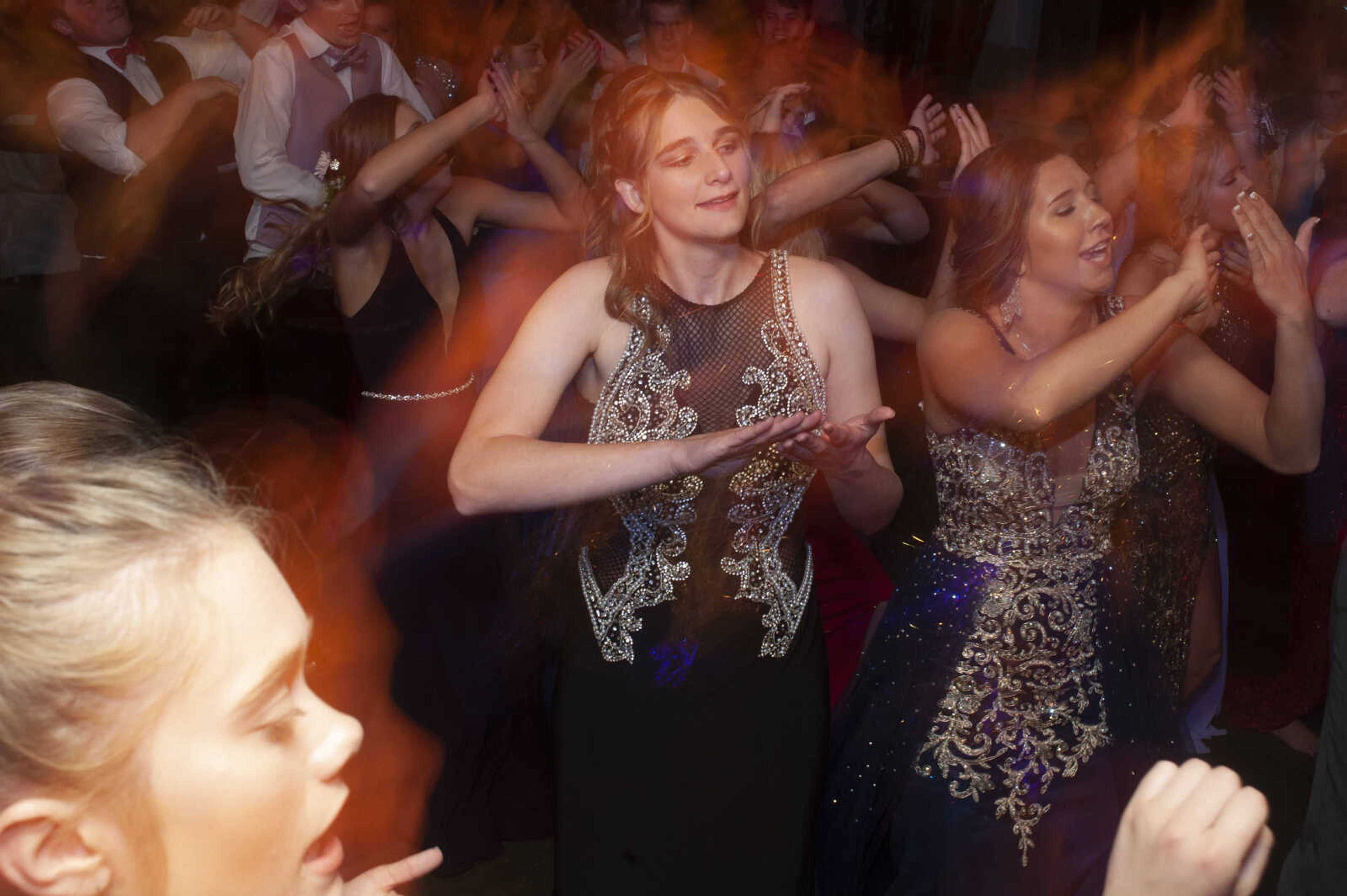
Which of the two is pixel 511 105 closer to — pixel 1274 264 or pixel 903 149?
pixel 903 149

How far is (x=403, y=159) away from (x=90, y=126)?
1536 millimetres

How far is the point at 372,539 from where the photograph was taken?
3250 mm

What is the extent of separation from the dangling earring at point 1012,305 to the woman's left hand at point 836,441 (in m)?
0.66

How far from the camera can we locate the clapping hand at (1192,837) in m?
0.79

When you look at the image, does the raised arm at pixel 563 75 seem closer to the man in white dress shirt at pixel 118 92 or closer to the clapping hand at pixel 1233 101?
the man in white dress shirt at pixel 118 92

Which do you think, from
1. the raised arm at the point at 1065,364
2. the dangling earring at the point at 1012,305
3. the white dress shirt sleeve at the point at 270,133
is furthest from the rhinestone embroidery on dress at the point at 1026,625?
the white dress shirt sleeve at the point at 270,133

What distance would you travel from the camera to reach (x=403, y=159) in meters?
3.07

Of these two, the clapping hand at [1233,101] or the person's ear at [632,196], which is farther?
the clapping hand at [1233,101]

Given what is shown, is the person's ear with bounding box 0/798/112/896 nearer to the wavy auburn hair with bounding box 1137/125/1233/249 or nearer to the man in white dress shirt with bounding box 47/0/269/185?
the wavy auburn hair with bounding box 1137/125/1233/249

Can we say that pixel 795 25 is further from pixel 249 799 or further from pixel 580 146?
pixel 249 799

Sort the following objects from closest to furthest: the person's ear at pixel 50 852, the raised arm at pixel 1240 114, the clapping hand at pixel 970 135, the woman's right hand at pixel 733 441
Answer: the person's ear at pixel 50 852
the woman's right hand at pixel 733 441
the clapping hand at pixel 970 135
the raised arm at pixel 1240 114

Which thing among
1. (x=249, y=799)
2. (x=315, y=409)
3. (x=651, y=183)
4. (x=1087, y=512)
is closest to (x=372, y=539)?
(x=315, y=409)

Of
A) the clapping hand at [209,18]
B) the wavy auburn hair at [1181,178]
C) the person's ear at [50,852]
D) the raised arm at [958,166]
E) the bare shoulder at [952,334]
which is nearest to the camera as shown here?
the person's ear at [50,852]

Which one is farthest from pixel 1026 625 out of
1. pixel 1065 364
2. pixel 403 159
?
pixel 403 159
